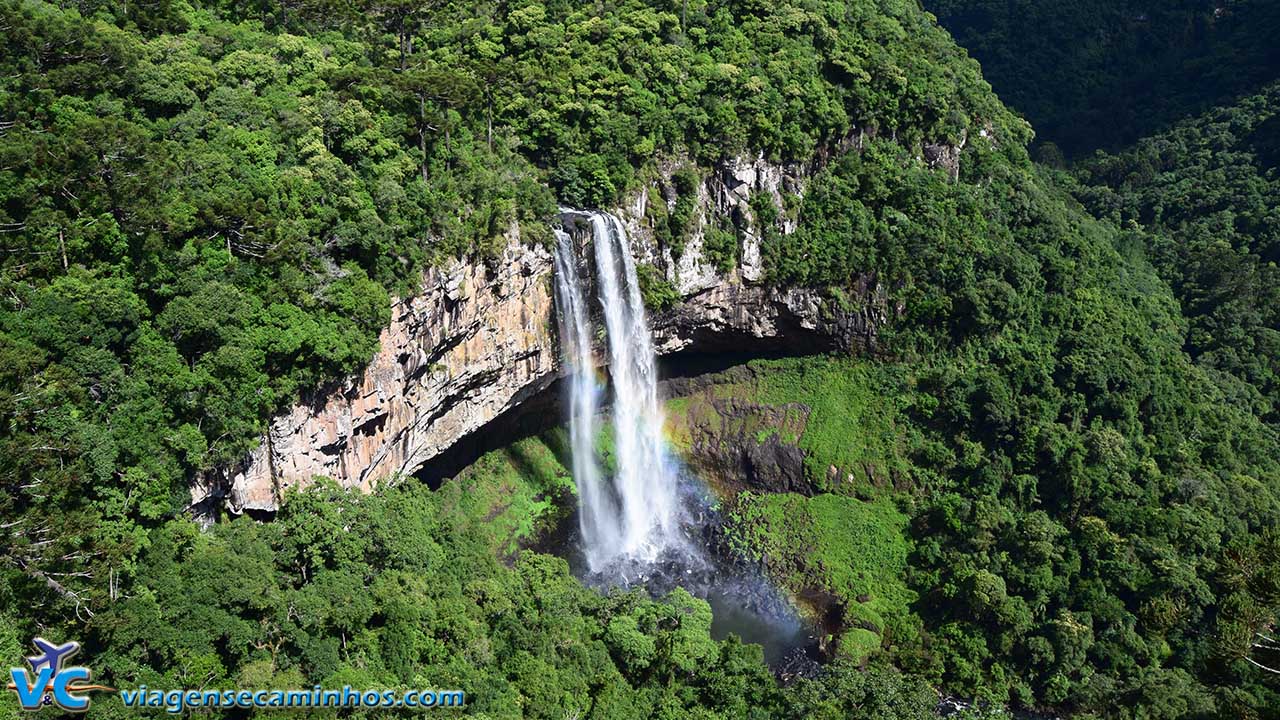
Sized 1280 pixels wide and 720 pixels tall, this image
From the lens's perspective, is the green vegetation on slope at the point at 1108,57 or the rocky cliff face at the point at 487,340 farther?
the green vegetation on slope at the point at 1108,57

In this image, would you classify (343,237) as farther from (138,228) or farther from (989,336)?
(989,336)

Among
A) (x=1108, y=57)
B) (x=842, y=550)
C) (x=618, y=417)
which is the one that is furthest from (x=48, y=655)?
(x=1108, y=57)

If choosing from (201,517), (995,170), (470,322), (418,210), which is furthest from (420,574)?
(995,170)

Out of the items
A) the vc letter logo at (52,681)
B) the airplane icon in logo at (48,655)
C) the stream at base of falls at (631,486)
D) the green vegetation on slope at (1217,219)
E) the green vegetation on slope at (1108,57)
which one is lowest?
the vc letter logo at (52,681)

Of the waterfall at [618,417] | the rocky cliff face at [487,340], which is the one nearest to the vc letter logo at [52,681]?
the rocky cliff face at [487,340]

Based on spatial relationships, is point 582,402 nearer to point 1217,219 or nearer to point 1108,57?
point 1217,219

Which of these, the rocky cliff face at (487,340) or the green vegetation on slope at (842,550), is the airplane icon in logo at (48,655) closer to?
the rocky cliff face at (487,340)
